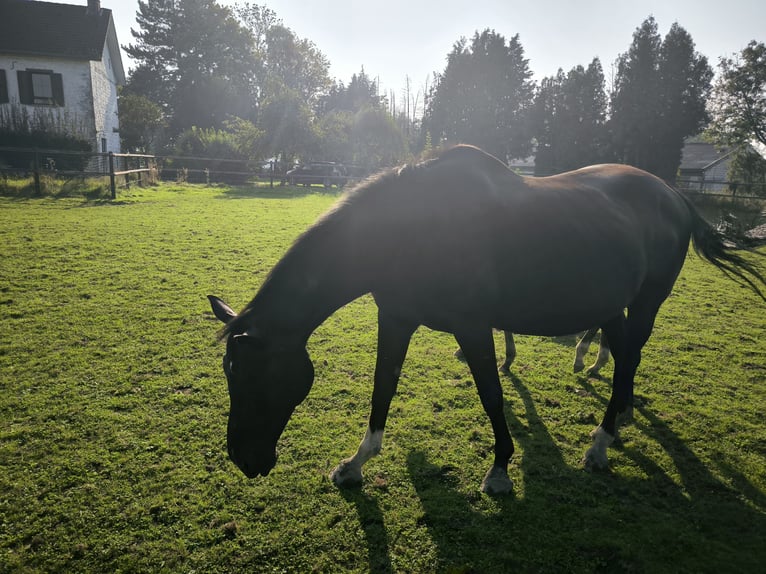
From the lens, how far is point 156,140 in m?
44.6

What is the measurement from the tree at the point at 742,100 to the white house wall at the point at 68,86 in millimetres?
42710

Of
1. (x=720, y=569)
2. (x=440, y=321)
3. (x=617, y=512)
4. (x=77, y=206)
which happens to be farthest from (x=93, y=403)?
(x=77, y=206)

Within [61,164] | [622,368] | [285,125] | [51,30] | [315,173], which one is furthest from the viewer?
[315,173]

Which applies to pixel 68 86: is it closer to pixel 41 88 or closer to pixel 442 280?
pixel 41 88

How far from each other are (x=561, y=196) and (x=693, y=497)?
209 cm

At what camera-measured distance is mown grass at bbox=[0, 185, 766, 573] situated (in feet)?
7.34

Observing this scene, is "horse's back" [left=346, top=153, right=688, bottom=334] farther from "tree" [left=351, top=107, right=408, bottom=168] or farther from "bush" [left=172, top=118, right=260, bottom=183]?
"tree" [left=351, top=107, right=408, bottom=168]

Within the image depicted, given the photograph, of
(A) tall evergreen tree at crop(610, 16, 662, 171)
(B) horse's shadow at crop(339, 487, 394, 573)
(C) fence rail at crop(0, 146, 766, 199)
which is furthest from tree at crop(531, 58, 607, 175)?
(B) horse's shadow at crop(339, 487, 394, 573)

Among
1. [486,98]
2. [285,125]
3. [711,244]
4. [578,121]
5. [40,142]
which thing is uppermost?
[486,98]

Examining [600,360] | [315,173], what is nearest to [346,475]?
[600,360]

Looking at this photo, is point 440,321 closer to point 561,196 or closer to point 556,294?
point 556,294

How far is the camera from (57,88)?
21734 mm

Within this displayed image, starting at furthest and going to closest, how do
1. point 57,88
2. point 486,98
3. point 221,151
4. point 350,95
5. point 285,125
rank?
point 350,95
point 486,98
point 285,125
point 221,151
point 57,88

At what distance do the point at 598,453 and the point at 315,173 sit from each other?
1094 inches
